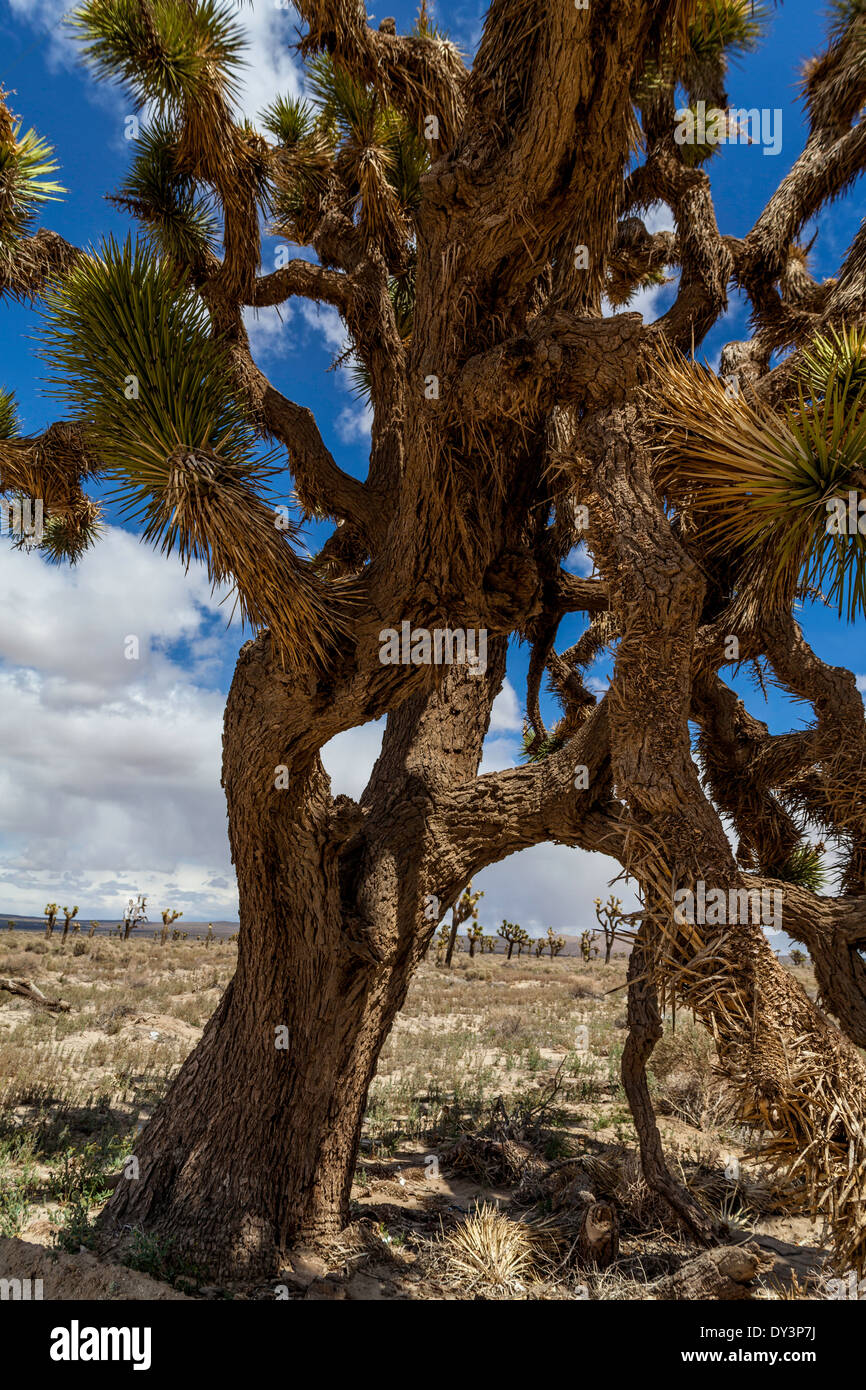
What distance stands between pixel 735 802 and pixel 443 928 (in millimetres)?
28221

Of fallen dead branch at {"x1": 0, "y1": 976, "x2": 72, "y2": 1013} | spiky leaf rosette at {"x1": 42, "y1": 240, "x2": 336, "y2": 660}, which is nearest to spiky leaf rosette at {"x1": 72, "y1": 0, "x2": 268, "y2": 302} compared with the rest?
spiky leaf rosette at {"x1": 42, "y1": 240, "x2": 336, "y2": 660}

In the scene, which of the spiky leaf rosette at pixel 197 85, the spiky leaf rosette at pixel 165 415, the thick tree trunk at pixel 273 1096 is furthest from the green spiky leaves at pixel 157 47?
the thick tree trunk at pixel 273 1096

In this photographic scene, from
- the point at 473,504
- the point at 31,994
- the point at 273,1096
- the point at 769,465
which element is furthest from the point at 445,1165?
the point at 31,994

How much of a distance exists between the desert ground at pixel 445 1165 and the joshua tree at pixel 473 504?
0.43m

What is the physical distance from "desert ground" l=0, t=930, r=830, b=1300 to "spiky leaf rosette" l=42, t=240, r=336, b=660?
254cm

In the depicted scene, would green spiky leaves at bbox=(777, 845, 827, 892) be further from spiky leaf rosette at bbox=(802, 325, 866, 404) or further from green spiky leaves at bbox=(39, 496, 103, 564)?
green spiky leaves at bbox=(39, 496, 103, 564)

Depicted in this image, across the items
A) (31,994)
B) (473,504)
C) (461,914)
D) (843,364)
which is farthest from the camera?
(461,914)

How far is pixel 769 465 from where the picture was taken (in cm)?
302

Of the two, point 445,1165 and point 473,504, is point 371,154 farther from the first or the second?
point 445,1165

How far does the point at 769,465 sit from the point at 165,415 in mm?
2645

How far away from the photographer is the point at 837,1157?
2404 mm

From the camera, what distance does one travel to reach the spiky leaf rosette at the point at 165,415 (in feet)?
11.6
